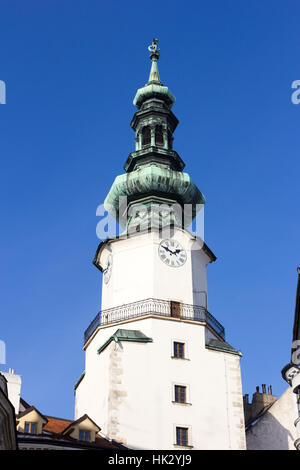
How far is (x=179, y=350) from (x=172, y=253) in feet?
16.7

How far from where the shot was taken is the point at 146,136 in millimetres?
45344

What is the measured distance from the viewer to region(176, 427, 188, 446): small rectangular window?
3424cm

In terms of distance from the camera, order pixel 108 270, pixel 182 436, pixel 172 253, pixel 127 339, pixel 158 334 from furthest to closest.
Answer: pixel 108 270
pixel 172 253
pixel 158 334
pixel 127 339
pixel 182 436

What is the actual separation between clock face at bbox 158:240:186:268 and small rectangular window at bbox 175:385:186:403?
628 centimetres

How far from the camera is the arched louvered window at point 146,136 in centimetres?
4512

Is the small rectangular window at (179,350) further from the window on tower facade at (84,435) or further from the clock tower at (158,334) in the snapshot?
the window on tower facade at (84,435)

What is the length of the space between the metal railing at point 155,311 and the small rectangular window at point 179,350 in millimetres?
1291

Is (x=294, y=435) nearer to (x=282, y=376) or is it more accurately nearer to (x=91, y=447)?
(x=282, y=376)

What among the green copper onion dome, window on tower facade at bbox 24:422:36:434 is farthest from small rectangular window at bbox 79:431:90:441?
the green copper onion dome

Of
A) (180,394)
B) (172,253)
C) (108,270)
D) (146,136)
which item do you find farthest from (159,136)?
(180,394)

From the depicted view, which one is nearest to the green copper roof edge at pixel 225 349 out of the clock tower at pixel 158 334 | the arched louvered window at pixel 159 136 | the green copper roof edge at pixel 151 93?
the clock tower at pixel 158 334

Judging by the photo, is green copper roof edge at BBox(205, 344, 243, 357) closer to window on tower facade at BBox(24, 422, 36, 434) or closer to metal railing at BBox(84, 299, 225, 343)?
metal railing at BBox(84, 299, 225, 343)

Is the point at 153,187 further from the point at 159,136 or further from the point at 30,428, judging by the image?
the point at 30,428
